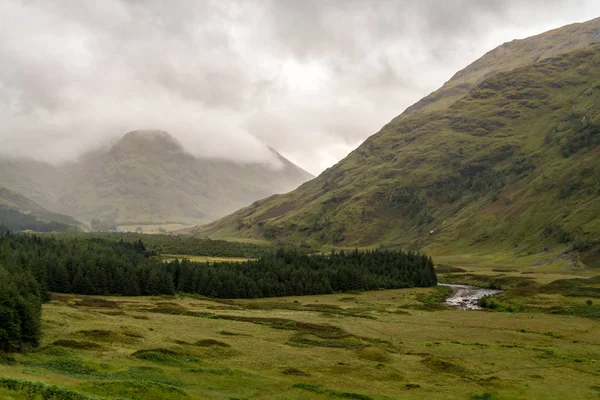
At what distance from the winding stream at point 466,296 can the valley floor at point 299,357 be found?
30377 mm

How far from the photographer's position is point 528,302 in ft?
408

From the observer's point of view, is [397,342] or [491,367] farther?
[397,342]

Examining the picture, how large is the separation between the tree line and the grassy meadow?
21945 mm

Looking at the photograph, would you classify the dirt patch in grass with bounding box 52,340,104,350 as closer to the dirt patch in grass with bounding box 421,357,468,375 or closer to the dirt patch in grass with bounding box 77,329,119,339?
the dirt patch in grass with bounding box 77,329,119,339

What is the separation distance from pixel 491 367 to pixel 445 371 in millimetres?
7084

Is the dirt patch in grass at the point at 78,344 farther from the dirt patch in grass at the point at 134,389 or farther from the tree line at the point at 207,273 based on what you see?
the tree line at the point at 207,273

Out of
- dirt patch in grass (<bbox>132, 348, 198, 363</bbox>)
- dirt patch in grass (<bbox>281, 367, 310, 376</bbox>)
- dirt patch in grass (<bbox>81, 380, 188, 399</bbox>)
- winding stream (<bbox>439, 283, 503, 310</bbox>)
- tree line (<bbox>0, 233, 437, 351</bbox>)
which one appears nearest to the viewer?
dirt patch in grass (<bbox>81, 380, 188, 399</bbox>)

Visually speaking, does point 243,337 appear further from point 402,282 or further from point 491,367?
point 402,282

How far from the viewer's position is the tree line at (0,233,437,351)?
412 ft

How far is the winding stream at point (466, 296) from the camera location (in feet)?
434

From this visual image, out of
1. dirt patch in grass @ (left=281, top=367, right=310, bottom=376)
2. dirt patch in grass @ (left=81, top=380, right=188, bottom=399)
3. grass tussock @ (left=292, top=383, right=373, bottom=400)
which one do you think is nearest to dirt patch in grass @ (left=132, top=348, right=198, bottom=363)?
dirt patch in grass @ (left=281, top=367, right=310, bottom=376)

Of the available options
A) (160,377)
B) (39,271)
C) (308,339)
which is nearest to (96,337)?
(160,377)

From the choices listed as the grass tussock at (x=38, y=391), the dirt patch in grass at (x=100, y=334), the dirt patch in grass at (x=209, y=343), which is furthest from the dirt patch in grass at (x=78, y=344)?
the grass tussock at (x=38, y=391)

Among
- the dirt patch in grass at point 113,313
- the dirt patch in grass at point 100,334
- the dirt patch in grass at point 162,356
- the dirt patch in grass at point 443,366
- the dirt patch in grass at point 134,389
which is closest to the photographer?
the dirt patch in grass at point 134,389
